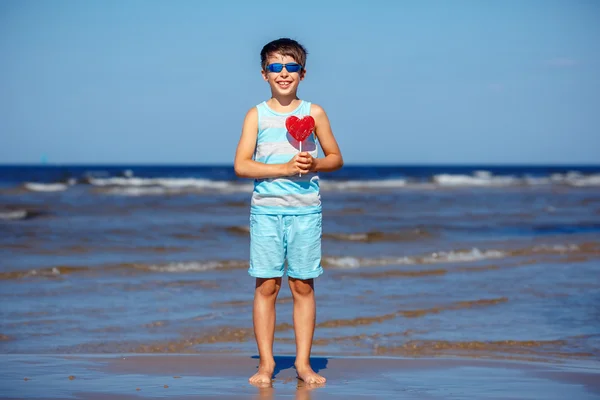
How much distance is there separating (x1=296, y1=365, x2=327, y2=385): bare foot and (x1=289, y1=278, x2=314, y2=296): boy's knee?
0.39 metres

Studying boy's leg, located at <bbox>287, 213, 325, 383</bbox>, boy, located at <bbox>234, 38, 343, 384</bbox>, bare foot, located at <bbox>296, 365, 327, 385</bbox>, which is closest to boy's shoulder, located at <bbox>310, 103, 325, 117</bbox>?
boy, located at <bbox>234, 38, 343, 384</bbox>

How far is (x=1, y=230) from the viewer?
14.1 meters

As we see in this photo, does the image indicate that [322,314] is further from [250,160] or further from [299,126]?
[299,126]

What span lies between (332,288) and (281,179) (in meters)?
4.26

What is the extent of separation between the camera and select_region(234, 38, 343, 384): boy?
3.90 m

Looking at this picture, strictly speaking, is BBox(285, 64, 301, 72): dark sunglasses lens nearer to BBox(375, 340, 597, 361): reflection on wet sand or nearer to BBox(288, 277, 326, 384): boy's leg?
BBox(288, 277, 326, 384): boy's leg

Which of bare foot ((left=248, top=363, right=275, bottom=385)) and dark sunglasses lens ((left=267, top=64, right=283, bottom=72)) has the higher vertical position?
dark sunglasses lens ((left=267, top=64, right=283, bottom=72))

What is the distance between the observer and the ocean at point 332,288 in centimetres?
550

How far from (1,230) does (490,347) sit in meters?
11.2

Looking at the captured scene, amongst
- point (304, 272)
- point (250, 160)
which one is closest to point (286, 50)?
point (250, 160)

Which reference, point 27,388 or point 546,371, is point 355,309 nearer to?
point 546,371

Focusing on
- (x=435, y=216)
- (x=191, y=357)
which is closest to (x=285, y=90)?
(x=191, y=357)

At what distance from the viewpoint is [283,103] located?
3988 millimetres

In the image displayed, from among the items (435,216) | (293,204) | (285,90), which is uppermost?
(285,90)
